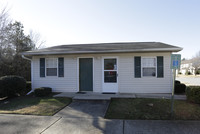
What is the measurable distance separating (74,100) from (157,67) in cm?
497

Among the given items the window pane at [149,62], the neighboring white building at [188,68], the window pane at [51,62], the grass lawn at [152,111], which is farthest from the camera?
the neighboring white building at [188,68]

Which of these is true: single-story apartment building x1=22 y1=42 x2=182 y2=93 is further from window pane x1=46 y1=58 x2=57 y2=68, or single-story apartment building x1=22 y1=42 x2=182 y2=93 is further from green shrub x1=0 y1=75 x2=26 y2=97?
green shrub x1=0 y1=75 x2=26 y2=97

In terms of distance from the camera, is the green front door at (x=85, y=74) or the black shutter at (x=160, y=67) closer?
the black shutter at (x=160, y=67)

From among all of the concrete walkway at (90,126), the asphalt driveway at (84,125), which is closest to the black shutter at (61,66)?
the asphalt driveway at (84,125)

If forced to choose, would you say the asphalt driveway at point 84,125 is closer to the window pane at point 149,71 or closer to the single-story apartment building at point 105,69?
the single-story apartment building at point 105,69

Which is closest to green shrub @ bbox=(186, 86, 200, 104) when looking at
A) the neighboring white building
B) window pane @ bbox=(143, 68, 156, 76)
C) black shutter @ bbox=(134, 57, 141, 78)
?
window pane @ bbox=(143, 68, 156, 76)

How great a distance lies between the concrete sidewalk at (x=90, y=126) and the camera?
3.04 metres

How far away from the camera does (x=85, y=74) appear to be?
7359 mm

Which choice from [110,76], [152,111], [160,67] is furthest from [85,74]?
[160,67]

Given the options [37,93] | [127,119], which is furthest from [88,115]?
[37,93]

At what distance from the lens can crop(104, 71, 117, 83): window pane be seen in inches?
276

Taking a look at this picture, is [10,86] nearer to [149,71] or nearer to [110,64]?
[110,64]

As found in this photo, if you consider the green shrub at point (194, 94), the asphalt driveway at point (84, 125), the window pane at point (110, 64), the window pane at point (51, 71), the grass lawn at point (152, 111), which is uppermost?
the window pane at point (110, 64)

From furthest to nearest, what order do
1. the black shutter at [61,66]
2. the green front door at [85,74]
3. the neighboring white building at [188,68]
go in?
the neighboring white building at [188,68] → the black shutter at [61,66] → the green front door at [85,74]
